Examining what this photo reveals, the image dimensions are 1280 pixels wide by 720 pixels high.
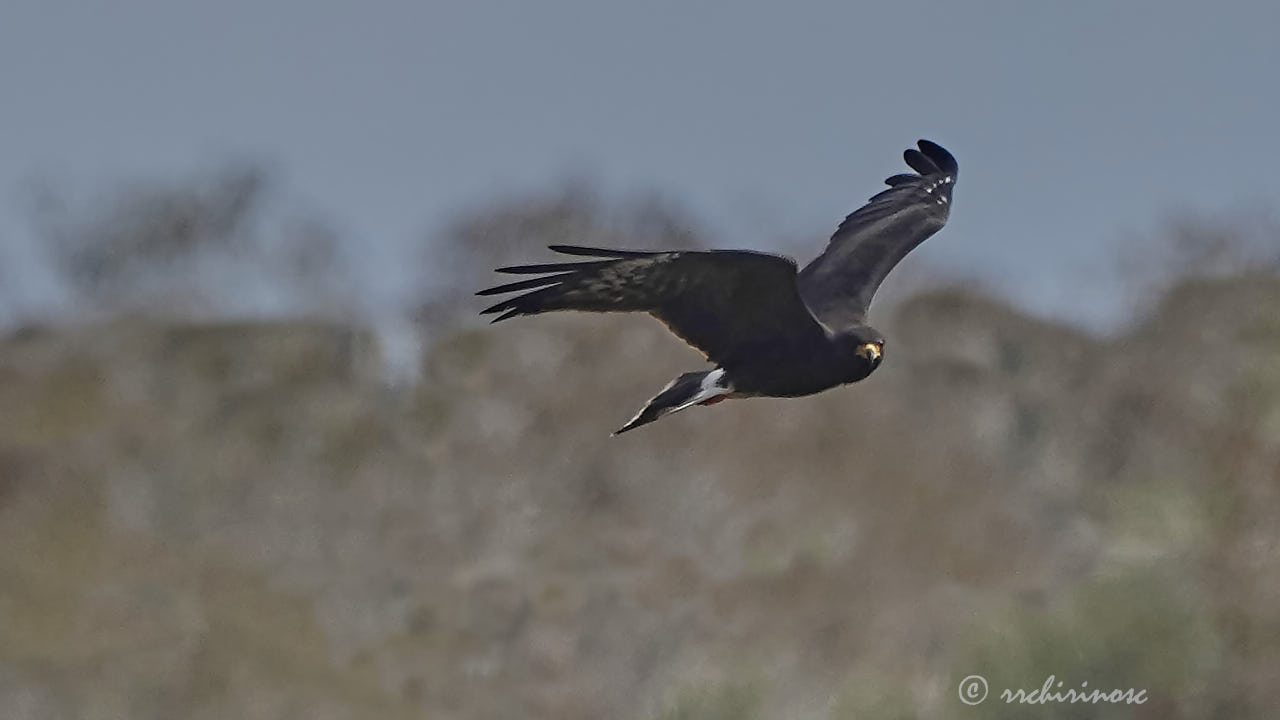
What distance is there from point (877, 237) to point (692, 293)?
2.25m

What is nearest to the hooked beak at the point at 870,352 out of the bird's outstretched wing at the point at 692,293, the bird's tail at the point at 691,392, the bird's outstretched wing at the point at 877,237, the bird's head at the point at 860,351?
the bird's head at the point at 860,351

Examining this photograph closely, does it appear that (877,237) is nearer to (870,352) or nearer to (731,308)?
(870,352)

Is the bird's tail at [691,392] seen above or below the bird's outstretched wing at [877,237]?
below

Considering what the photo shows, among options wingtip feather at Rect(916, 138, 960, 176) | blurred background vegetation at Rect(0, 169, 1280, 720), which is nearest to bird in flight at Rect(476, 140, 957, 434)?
wingtip feather at Rect(916, 138, 960, 176)

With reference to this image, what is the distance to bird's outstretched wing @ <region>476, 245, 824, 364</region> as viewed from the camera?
817cm

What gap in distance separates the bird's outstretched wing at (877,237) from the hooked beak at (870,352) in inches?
15.2

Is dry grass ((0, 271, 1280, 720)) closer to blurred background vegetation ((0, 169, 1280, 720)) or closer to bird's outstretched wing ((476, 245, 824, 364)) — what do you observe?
blurred background vegetation ((0, 169, 1280, 720))

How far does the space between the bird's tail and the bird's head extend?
0.55m

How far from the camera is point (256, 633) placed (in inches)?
1116

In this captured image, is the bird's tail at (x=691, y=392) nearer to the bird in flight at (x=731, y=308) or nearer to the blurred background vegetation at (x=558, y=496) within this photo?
the bird in flight at (x=731, y=308)

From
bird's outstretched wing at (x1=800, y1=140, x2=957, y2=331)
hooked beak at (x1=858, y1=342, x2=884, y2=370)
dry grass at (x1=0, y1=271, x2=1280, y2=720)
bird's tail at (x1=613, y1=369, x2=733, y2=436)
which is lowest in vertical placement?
bird's tail at (x1=613, y1=369, x2=733, y2=436)

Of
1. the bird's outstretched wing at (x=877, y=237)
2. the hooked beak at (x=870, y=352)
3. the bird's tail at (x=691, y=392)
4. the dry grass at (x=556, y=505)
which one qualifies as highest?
the dry grass at (x=556, y=505)

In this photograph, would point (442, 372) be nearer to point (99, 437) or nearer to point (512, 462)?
point (512, 462)

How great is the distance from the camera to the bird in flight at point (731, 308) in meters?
8.20
